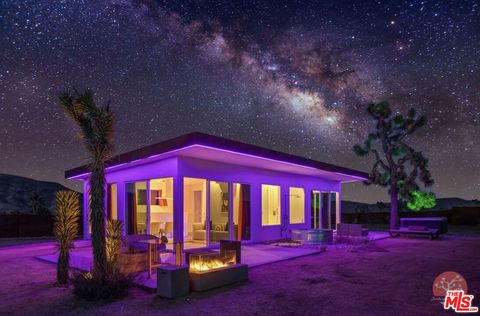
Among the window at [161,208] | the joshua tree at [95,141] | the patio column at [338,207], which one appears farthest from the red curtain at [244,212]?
the joshua tree at [95,141]

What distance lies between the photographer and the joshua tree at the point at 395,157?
21.1 m

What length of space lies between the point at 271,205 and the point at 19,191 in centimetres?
8957

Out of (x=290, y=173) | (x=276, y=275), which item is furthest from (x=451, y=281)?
(x=290, y=173)

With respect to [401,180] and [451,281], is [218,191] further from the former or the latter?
[401,180]

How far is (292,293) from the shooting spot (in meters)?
6.49

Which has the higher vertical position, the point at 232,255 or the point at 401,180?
the point at 401,180

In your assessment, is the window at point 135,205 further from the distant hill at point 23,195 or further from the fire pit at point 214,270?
the distant hill at point 23,195

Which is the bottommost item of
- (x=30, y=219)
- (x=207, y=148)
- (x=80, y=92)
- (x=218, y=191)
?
(x=30, y=219)

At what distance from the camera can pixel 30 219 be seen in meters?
22.7

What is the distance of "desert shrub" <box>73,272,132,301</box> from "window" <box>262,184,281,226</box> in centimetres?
1034

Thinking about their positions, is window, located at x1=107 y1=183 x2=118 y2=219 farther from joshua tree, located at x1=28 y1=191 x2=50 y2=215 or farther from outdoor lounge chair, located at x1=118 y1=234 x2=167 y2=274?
joshua tree, located at x1=28 y1=191 x2=50 y2=215

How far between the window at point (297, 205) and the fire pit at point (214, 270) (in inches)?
397

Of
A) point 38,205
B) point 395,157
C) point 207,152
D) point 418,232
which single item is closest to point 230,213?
point 207,152

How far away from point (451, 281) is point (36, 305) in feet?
25.4
